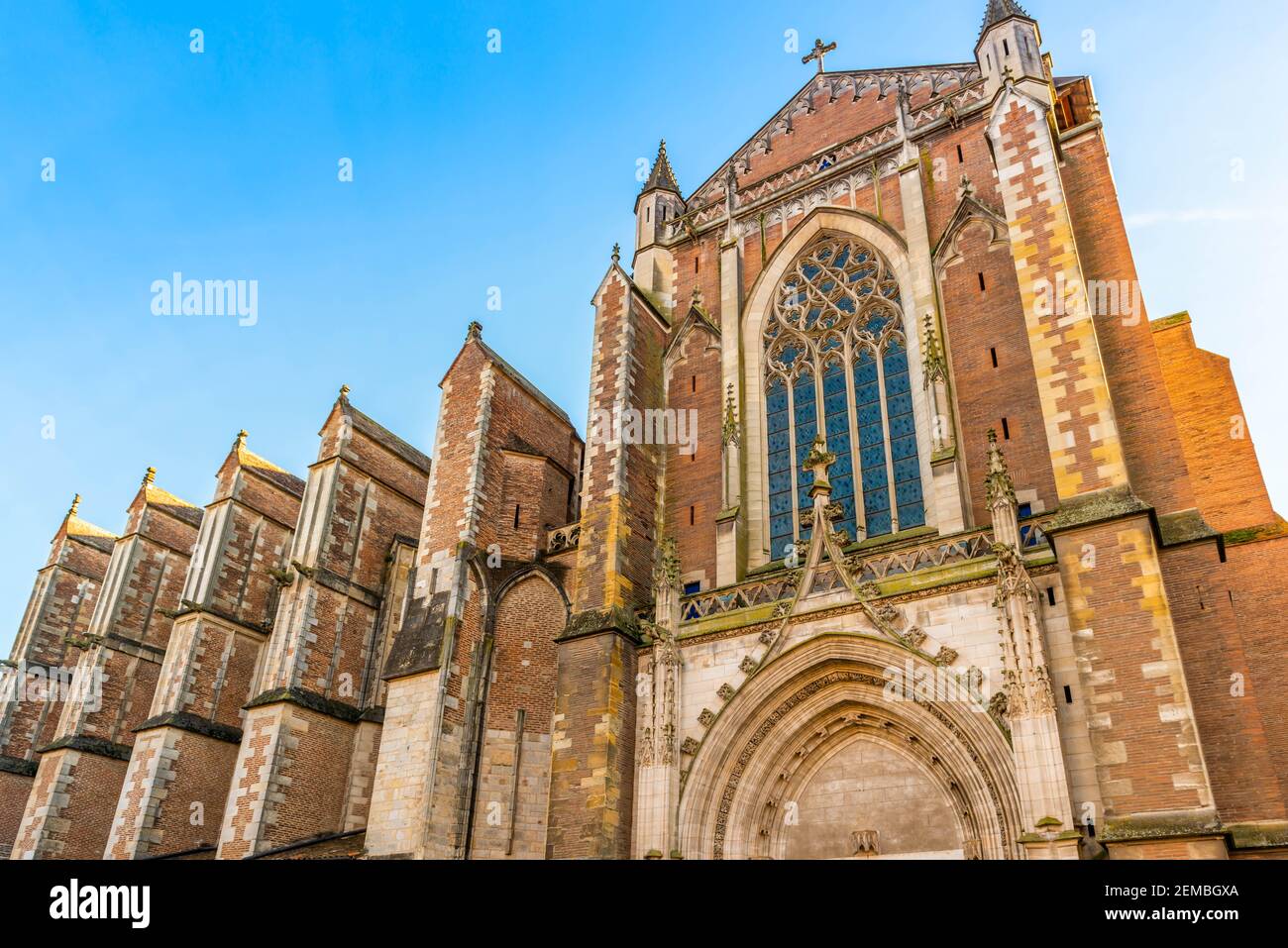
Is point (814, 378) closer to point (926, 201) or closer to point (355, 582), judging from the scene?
point (926, 201)

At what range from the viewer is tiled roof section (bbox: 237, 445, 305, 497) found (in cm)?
2650

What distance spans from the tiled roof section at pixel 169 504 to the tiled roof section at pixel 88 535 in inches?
154

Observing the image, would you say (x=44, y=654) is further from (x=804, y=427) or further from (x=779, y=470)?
(x=804, y=427)

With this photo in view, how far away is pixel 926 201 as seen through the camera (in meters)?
17.8

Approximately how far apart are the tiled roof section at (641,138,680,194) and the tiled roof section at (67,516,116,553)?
2171 centimetres

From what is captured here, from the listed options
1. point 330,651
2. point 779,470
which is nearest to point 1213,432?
point 779,470

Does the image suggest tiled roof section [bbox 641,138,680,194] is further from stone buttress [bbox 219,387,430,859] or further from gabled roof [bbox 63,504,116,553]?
gabled roof [bbox 63,504,116,553]

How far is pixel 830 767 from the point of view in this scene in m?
13.7

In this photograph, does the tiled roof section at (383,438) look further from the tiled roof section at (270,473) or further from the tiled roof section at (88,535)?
the tiled roof section at (88,535)

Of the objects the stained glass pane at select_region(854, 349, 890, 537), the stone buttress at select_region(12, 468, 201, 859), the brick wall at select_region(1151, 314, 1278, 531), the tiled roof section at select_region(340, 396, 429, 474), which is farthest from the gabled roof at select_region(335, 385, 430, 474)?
the brick wall at select_region(1151, 314, 1278, 531)

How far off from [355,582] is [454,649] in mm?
6041

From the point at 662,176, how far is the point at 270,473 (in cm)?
1409
